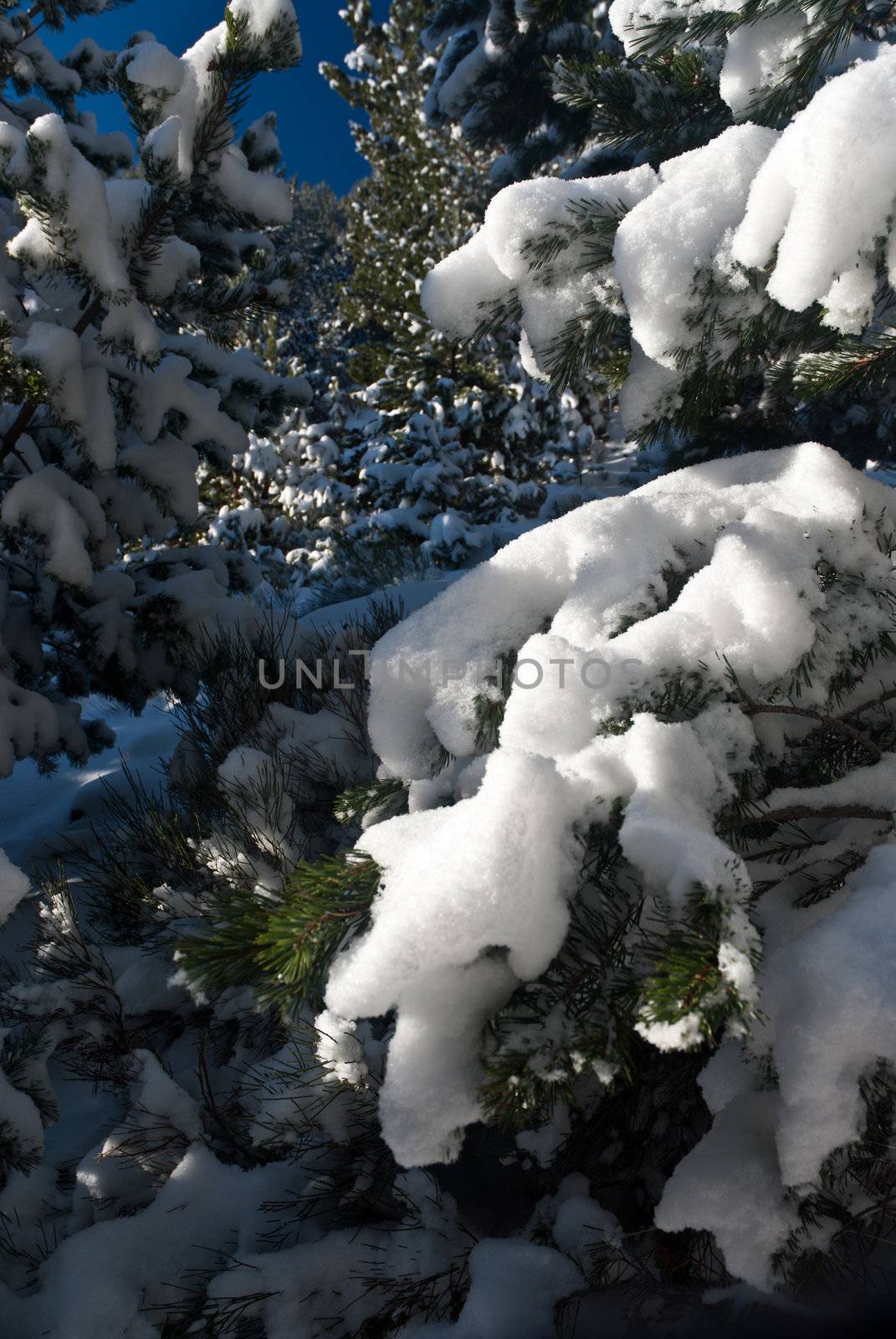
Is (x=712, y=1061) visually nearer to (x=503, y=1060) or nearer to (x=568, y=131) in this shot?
(x=503, y=1060)

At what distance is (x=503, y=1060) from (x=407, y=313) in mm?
10547

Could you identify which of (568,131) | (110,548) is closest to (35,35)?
(110,548)

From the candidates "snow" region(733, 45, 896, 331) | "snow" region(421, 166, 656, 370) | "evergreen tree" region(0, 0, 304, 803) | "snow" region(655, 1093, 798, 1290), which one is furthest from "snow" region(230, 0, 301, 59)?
"snow" region(655, 1093, 798, 1290)

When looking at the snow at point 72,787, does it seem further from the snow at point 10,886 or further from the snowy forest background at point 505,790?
the snow at point 10,886

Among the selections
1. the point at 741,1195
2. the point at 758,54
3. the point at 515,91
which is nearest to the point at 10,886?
the point at 741,1195

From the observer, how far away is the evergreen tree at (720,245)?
1.17 metres

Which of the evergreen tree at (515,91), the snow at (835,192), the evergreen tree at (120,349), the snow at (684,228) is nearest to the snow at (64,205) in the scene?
the evergreen tree at (120,349)

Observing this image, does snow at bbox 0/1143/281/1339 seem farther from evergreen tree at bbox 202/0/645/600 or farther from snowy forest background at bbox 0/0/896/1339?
evergreen tree at bbox 202/0/645/600

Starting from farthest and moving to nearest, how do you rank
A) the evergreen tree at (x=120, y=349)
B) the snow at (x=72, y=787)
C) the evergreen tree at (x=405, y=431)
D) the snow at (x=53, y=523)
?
the evergreen tree at (x=405, y=431) < the snow at (x=72, y=787) < the snow at (x=53, y=523) < the evergreen tree at (x=120, y=349)

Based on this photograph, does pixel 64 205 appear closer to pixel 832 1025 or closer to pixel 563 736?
pixel 563 736

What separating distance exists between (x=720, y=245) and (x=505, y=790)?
1.16 meters

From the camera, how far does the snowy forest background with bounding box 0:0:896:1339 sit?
3.16 ft

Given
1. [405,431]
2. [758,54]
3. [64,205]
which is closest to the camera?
[758,54]

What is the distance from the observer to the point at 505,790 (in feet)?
3.07
